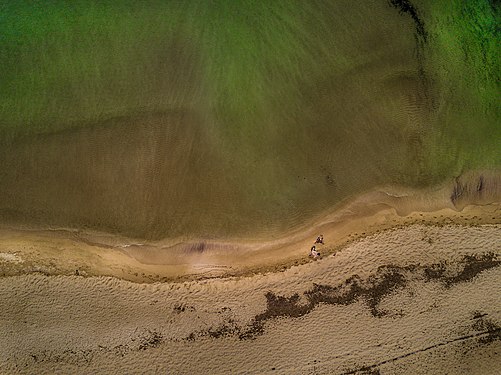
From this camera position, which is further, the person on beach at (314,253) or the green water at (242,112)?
the green water at (242,112)

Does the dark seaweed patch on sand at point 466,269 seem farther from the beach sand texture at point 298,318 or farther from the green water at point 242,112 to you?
the green water at point 242,112

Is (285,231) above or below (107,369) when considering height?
above

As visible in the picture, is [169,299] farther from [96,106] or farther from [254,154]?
[96,106]

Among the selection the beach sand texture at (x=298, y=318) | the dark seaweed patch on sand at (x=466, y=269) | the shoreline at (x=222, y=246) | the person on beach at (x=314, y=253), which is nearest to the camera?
the beach sand texture at (x=298, y=318)

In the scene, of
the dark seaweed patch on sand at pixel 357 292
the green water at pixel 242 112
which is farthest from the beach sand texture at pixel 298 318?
the green water at pixel 242 112

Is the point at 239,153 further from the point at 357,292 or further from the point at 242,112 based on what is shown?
the point at 357,292

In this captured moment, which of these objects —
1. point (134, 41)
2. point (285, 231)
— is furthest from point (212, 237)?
point (134, 41)

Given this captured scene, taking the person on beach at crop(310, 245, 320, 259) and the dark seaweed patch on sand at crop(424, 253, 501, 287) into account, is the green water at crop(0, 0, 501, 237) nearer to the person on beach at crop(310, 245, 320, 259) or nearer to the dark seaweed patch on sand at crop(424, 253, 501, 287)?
the person on beach at crop(310, 245, 320, 259)

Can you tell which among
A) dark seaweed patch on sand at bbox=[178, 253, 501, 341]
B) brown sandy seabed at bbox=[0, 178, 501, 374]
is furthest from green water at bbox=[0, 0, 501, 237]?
dark seaweed patch on sand at bbox=[178, 253, 501, 341]

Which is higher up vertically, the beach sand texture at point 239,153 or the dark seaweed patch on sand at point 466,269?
the beach sand texture at point 239,153
